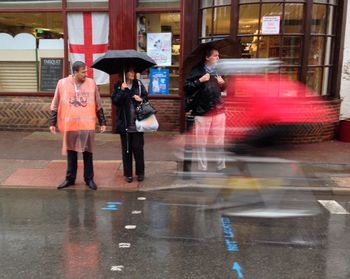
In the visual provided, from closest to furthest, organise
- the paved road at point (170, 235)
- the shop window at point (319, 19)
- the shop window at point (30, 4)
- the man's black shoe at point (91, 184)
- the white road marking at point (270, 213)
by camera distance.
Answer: the paved road at point (170, 235) → the white road marking at point (270, 213) → the man's black shoe at point (91, 184) → the shop window at point (319, 19) → the shop window at point (30, 4)

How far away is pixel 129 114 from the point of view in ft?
22.3

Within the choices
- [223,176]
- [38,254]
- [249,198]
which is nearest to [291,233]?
[249,198]

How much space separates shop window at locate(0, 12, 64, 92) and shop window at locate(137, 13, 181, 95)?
193 centimetres

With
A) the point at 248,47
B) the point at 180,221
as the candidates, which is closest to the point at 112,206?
the point at 180,221

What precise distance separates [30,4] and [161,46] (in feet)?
10.3

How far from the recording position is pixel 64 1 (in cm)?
1047

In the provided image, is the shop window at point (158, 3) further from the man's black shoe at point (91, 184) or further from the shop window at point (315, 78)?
the man's black shoe at point (91, 184)

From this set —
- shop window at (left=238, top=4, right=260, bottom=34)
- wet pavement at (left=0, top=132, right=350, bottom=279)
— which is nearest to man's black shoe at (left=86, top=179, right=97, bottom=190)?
wet pavement at (left=0, top=132, right=350, bottom=279)

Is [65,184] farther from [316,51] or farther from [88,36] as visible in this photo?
[316,51]

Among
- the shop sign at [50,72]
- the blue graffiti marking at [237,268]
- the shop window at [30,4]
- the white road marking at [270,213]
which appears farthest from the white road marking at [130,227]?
the shop window at [30,4]

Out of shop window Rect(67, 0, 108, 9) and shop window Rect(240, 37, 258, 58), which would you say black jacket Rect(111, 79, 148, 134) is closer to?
shop window Rect(240, 37, 258, 58)

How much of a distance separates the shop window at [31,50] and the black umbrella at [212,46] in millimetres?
4971

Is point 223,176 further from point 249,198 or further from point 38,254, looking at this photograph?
point 38,254

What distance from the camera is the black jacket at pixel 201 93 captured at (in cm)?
673
